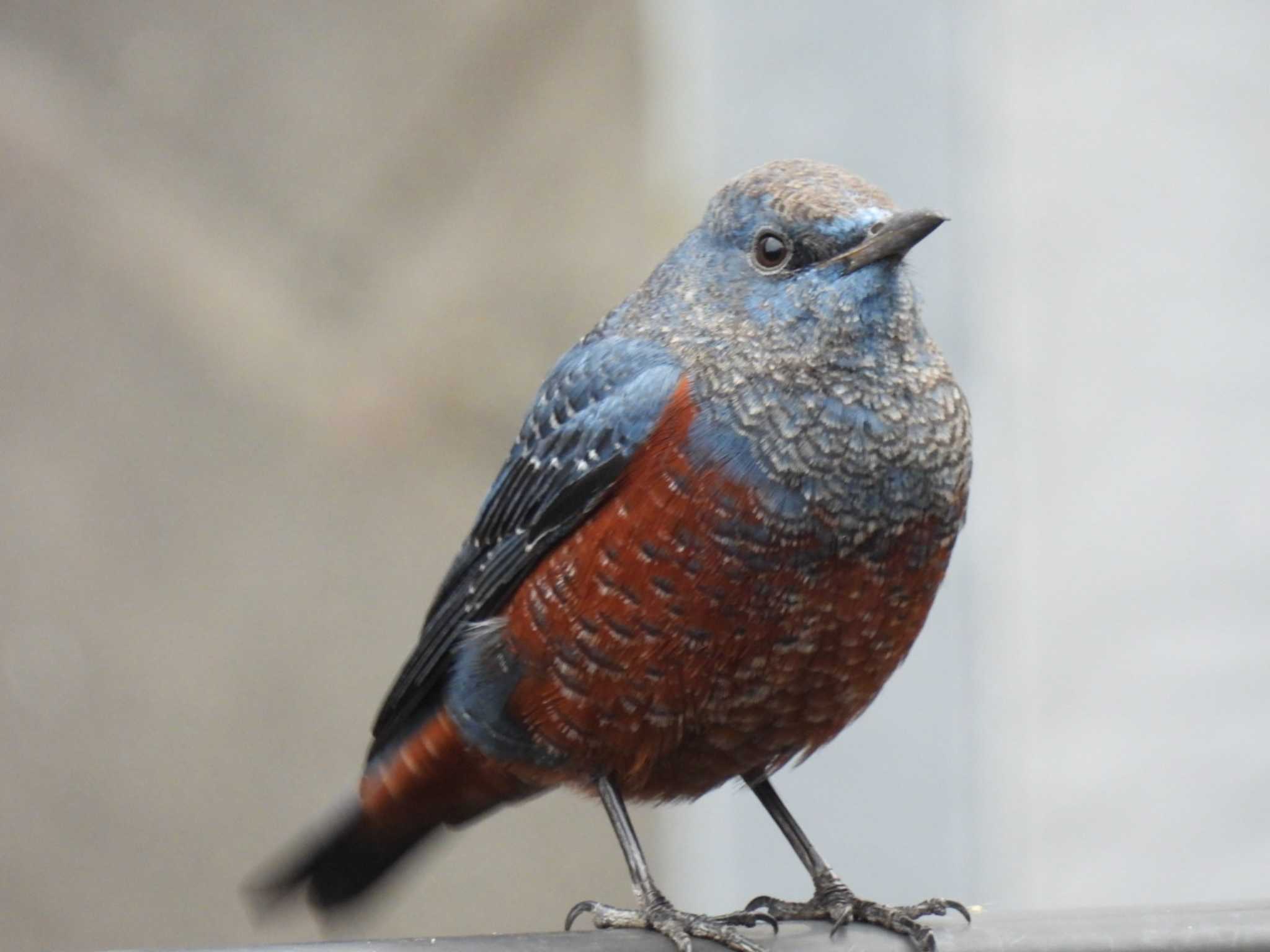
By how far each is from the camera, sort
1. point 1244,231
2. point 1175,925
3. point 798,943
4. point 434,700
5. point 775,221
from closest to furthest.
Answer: point 1175,925 < point 798,943 < point 775,221 < point 434,700 < point 1244,231

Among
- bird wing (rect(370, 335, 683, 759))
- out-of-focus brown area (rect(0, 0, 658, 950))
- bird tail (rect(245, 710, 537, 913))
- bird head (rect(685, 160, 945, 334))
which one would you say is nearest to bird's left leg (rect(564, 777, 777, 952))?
bird tail (rect(245, 710, 537, 913))

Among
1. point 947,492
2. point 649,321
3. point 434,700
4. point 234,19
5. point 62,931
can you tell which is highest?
point 234,19

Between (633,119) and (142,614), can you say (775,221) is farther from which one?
(142,614)

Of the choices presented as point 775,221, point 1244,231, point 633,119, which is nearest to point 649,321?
point 775,221

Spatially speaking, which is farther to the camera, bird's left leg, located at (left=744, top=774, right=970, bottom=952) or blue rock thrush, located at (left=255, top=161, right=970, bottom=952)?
bird's left leg, located at (left=744, top=774, right=970, bottom=952)

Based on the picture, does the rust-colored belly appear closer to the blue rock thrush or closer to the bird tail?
the blue rock thrush

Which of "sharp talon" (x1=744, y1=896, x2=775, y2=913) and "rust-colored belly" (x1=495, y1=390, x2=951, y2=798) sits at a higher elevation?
"rust-colored belly" (x1=495, y1=390, x2=951, y2=798)

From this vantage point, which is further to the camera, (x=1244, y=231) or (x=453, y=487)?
(x=453, y=487)

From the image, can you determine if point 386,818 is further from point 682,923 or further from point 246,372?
point 246,372

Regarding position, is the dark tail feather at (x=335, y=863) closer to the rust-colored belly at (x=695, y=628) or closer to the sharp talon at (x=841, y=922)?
A: the rust-colored belly at (x=695, y=628)
